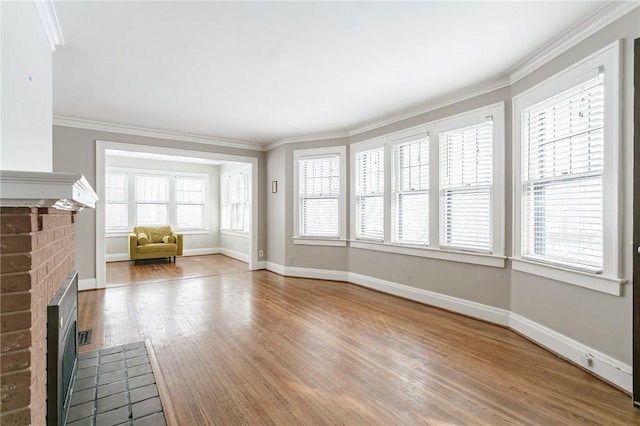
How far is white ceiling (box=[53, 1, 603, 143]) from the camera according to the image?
7.28 feet

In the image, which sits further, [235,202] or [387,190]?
[235,202]

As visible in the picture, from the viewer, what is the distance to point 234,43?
2.61 m

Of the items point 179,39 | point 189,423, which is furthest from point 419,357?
point 179,39

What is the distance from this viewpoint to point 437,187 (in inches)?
157

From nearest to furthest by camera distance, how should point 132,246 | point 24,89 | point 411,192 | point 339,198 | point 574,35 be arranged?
point 24,89, point 574,35, point 411,192, point 339,198, point 132,246

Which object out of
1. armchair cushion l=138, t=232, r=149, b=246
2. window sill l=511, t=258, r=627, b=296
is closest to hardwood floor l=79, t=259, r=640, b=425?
window sill l=511, t=258, r=627, b=296

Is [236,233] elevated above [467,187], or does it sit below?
below

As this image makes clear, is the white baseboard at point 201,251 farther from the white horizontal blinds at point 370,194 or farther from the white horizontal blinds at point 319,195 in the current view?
the white horizontal blinds at point 370,194

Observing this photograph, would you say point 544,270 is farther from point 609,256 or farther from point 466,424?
point 466,424

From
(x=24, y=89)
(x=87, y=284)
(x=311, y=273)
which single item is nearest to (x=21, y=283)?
(x=24, y=89)

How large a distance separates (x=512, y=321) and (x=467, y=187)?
149 centimetres

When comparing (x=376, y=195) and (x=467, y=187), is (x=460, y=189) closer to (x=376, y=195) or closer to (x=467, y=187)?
(x=467, y=187)

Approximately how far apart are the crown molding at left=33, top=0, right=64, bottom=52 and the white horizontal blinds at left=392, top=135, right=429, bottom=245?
12.4 ft

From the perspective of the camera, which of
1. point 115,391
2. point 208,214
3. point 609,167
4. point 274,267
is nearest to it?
point 115,391
